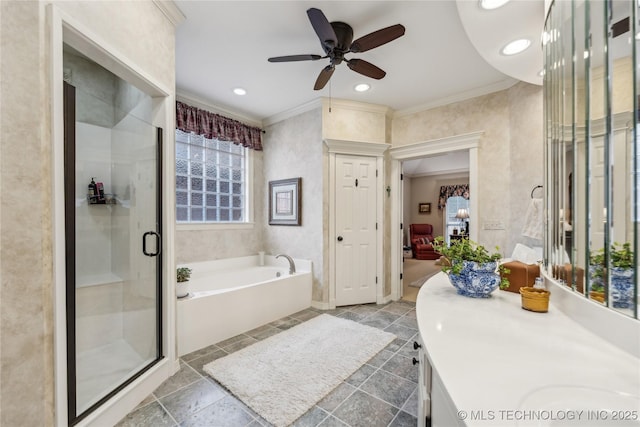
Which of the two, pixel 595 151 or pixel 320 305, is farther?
pixel 320 305

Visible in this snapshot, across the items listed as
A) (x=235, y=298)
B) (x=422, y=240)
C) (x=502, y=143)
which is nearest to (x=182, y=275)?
(x=235, y=298)

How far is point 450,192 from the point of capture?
805 centimetres

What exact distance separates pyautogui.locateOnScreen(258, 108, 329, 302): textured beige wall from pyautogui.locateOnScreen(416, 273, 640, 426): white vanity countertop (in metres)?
2.37

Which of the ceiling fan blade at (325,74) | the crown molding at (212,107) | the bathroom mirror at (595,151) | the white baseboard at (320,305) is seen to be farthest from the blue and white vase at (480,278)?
the crown molding at (212,107)

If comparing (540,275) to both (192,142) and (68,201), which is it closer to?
(68,201)

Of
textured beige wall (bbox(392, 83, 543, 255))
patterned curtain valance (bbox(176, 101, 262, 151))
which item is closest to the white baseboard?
textured beige wall (bbox(392, 83, 543, 255))

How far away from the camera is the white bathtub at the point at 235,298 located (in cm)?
232

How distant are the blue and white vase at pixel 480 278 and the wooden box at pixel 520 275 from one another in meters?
0.13

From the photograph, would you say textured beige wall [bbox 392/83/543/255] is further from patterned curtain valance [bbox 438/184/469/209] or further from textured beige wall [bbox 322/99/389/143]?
A: patterned curtain valance [bbox 438/184/469/209]

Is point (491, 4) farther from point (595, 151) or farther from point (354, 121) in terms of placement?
point (354, 121)

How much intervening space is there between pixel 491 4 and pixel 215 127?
9.89 feet

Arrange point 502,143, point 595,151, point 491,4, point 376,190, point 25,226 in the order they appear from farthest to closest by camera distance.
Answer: point 376,190 → point 502,143 → point 491,4 → point 25,226 → point 595,151

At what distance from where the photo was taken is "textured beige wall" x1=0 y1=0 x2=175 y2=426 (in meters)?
1.03

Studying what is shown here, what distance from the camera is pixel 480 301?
1.20 metres
